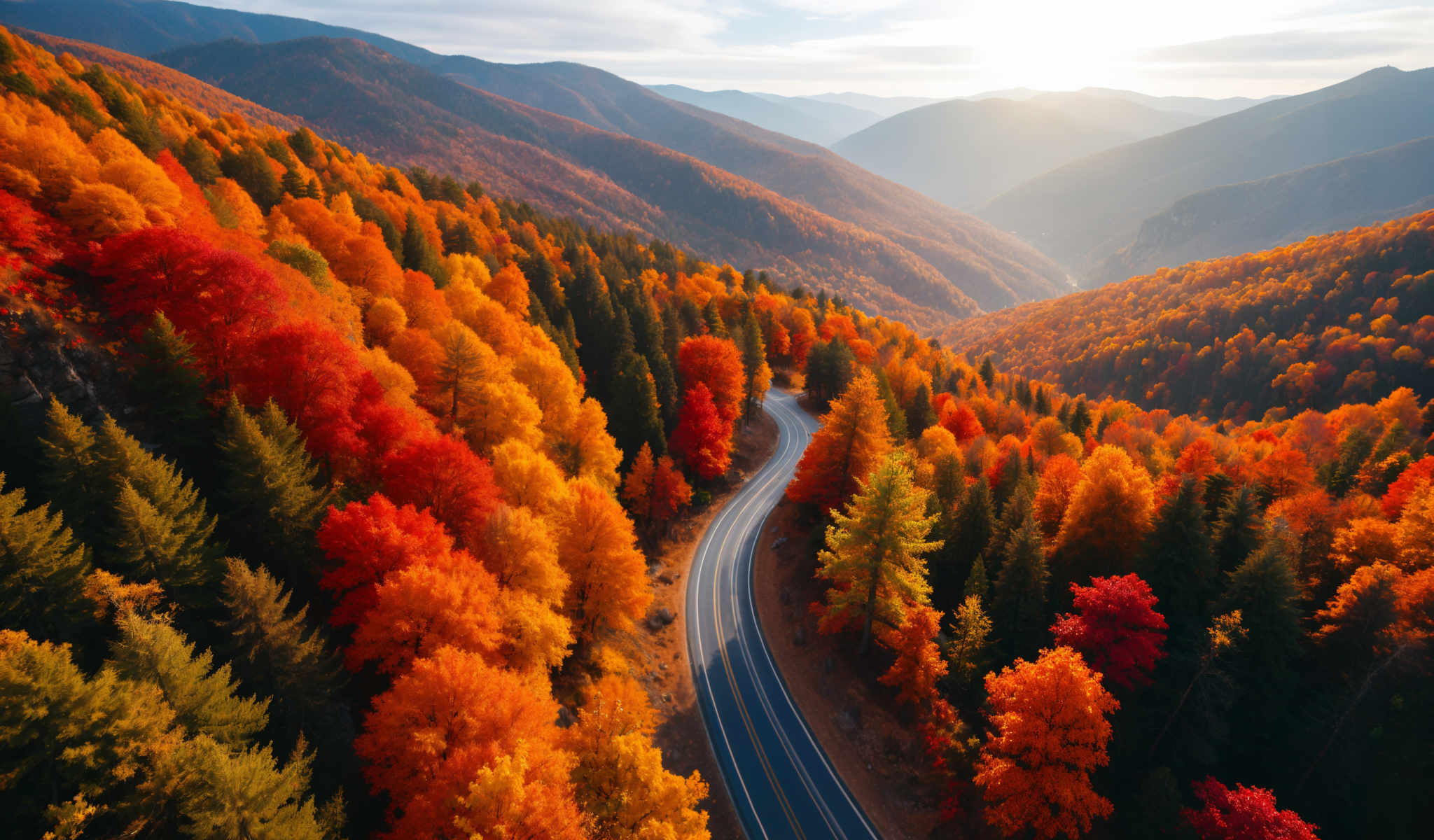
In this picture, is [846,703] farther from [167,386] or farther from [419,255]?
[419,255]

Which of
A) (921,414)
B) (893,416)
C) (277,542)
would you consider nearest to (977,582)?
(893,416)

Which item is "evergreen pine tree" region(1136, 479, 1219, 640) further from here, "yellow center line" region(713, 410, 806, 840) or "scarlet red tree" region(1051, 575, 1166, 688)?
"yellow center line" region(713, 410, 806, 840)

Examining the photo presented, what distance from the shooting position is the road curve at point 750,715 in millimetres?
29531

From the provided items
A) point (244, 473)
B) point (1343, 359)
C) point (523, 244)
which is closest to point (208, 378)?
point (244, 473)

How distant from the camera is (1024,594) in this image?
3275 centimetres

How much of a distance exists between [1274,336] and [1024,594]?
158353mm

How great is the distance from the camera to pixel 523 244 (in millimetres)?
89625

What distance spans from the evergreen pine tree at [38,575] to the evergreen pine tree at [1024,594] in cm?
4033

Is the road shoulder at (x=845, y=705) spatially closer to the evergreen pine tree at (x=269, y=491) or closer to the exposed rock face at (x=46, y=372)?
the evergreen pine tree at (x=269, y=491)

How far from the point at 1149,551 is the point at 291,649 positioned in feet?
137

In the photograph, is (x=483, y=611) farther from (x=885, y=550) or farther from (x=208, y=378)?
(x=885, y=550)

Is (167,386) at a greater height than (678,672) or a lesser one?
greater

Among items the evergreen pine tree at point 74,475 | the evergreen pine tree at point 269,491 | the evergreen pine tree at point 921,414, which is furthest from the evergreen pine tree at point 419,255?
the evergreen pine tree at point 921,414

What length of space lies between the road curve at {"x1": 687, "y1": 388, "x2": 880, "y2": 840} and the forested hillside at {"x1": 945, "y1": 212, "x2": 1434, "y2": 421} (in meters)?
137
